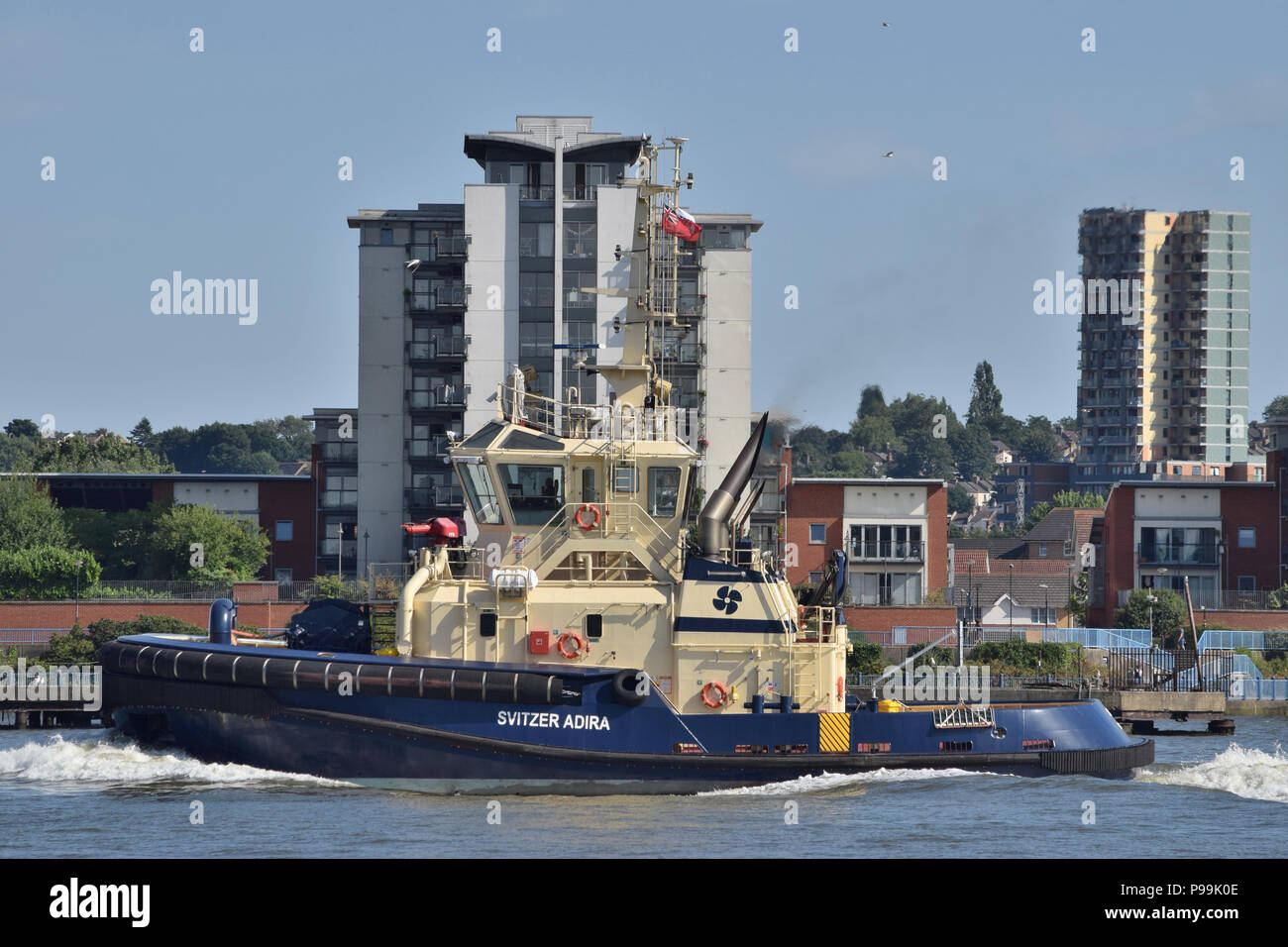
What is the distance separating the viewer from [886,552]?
6294 centimetres

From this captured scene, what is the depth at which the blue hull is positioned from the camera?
2645 centimetres

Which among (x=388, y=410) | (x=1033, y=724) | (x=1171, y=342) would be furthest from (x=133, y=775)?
(x=1171, y=342)

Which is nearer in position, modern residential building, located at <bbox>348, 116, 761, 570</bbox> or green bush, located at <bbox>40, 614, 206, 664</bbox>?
green bush, located at <bbox>40, 614, 206, 664</bbox>

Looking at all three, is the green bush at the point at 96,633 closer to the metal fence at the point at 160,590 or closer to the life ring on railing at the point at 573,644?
the metal fence at the point at 160,590

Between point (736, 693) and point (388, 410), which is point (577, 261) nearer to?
point (388, 410)

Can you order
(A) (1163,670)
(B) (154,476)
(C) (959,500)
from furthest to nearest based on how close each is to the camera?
1. (C) (959,500)
2. (B) (154,476)
3. (A) (1163,670)

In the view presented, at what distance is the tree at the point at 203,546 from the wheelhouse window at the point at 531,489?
110 ft

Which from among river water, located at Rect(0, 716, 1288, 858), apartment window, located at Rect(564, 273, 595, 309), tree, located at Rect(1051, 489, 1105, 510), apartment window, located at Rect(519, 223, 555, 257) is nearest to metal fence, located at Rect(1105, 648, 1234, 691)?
river water, located at Rect(0, 716, 1288, 858)

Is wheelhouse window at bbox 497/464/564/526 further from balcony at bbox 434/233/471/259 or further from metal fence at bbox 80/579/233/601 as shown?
balcony at bbox 434/233/471/259

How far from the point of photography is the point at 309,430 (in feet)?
609

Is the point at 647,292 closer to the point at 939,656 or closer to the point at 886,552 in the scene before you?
the point at 939,656

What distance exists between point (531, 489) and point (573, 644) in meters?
2.73

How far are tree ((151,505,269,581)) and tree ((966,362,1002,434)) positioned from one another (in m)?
119

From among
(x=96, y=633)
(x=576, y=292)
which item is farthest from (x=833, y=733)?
(x=576, y=292)
